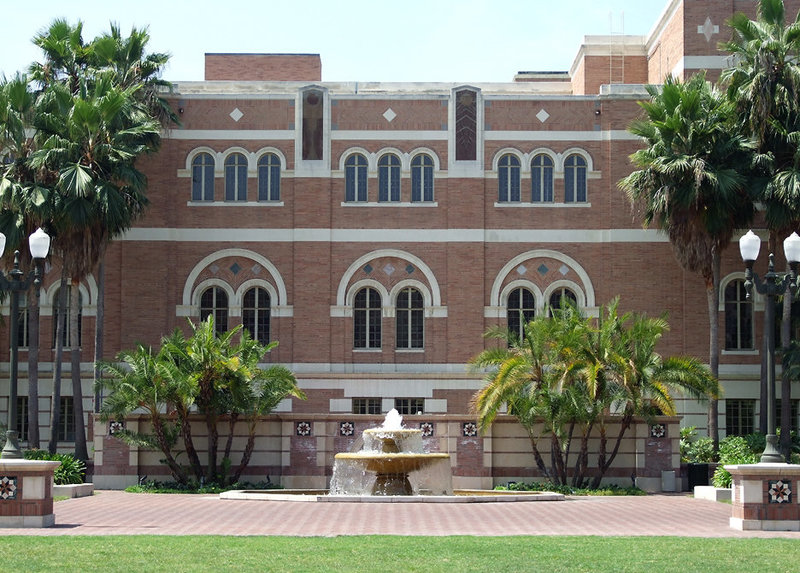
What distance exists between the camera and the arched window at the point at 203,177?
42750mm

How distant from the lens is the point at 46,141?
120ft

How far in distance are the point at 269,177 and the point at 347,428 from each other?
11.2 metres

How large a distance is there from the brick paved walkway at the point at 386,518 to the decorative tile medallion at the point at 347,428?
240 inches

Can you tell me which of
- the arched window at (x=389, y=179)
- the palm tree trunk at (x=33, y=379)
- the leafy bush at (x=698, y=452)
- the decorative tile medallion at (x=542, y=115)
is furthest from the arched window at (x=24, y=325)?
the leafy bush at (x=698, y=452)

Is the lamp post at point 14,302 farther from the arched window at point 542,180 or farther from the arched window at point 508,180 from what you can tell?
the arched window at point 542,180

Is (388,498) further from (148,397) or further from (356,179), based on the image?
(356,179)

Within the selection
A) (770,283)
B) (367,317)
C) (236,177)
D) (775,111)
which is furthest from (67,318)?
(770,283)

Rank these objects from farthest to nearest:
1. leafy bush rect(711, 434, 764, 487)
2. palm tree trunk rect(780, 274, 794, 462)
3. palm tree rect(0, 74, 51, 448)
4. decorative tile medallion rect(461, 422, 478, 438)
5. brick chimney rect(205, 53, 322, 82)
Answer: brick chimney rect(205, 53, 322, 82)
palm tree trunk rect(780, 274, 794, 462)
palm tree rect(0, 74, 51, 448)
decorative tile medallion rect(461, 422, 478, 438)
leafy bush rect(711, 434, 764, 487)

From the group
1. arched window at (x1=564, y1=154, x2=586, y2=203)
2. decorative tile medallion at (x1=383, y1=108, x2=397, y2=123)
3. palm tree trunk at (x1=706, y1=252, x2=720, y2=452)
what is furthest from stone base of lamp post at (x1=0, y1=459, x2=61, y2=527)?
arched window at (x1=564, y1=154, x2=586, y2=203)

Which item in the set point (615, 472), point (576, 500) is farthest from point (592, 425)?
point (576, 500)

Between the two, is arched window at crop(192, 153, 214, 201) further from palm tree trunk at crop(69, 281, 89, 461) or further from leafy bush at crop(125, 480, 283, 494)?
leafy bush at crop(125, 480, 283, 494)

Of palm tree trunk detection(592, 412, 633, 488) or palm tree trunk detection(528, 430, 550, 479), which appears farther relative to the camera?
palm tree trunk detection(528, 430, 550, 479)

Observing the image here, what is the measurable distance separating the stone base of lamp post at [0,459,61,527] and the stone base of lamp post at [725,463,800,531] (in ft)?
36.8

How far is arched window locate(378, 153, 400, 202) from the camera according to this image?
140 feet
